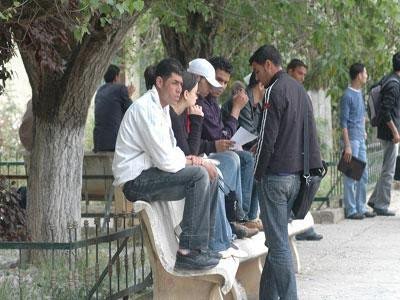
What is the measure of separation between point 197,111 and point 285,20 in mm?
4822

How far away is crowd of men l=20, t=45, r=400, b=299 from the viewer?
7375 mm

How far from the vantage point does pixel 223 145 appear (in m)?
8.84

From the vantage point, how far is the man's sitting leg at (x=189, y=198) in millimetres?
7359

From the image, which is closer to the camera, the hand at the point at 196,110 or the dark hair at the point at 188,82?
the dark hair at the point at 188,82

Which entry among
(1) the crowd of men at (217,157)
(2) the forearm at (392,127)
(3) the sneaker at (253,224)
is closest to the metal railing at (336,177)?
(2) the forearm at (392,127)

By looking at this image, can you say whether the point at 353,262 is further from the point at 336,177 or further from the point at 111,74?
the point at 336,177

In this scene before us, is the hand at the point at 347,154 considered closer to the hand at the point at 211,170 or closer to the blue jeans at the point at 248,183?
the blue jeans at the point at 248,183

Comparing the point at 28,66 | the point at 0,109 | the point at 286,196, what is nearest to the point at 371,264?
the point at 286,196

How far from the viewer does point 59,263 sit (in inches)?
334

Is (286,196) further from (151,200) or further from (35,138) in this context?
(35,138)

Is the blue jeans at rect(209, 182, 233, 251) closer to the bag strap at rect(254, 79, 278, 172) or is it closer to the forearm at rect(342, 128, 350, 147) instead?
the bag strap at rect(254, 79, 278, 172)

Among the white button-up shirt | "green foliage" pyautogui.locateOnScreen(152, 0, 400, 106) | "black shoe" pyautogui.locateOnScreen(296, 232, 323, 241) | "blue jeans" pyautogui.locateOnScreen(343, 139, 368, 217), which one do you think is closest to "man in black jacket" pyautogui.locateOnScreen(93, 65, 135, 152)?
"green foliage" pyautogui.locateOnScreen(152, 0, 400, 106)

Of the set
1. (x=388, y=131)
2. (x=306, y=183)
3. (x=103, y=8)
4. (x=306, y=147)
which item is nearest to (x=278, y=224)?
(x=306, y=183)

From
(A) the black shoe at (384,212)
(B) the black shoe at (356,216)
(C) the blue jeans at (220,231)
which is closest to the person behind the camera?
(C) the blue jeans at (220,231)
